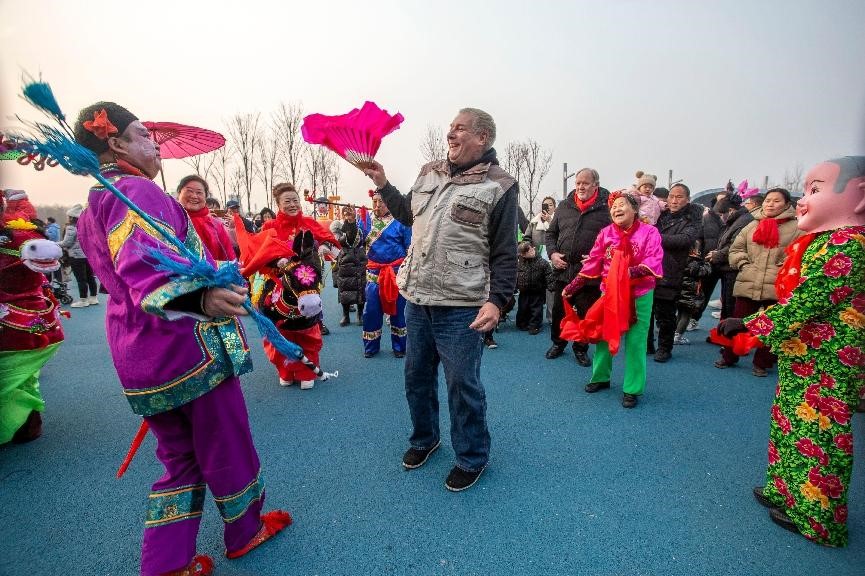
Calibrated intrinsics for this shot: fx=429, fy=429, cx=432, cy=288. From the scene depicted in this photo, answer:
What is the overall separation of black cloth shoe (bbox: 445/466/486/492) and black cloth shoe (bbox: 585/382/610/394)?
6.01ft

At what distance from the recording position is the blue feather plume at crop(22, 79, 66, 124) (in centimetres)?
134

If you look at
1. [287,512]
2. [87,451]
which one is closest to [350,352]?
[87,451]

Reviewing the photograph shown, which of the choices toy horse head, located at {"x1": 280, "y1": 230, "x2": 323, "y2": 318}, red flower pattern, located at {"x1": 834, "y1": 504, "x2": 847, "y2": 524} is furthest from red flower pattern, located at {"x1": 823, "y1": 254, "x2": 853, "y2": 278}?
toy horse head, located at {"x1": 280, "y1": 230, "x2": 323, "y2": 318}

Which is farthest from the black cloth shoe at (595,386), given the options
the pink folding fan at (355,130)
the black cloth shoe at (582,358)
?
the pink folding fan at (355,130)

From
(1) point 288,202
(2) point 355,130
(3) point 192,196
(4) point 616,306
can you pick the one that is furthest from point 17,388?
(4) point 616,306

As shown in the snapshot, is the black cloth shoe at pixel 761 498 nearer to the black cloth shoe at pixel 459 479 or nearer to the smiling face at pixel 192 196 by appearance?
the black cloth shoe at pixel 459 479

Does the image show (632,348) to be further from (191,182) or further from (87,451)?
(87,451)

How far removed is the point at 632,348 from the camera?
3709 mm

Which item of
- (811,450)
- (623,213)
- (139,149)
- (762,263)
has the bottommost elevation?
(811,450)

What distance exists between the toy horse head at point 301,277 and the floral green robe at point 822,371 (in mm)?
3328

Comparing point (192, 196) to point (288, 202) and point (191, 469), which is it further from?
point (191, 469)

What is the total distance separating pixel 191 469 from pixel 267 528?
586 millimetres

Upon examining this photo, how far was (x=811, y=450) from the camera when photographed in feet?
7.02

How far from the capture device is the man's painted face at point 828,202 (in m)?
2.01
